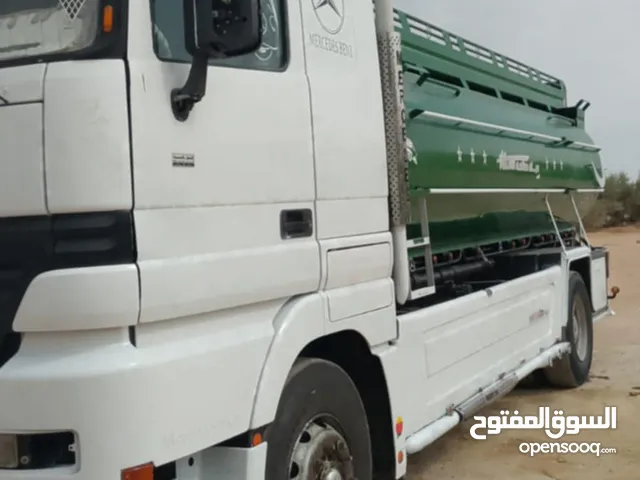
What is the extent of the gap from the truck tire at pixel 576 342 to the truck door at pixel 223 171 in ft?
16.3

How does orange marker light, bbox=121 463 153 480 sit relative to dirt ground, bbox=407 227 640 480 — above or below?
above

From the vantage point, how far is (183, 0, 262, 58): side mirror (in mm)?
2979

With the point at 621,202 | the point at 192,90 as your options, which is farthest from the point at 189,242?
the point at 621,202

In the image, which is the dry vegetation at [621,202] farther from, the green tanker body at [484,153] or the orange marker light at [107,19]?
the orange marker light at [107,19]

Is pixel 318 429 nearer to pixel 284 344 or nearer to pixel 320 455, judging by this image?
pixel 320 455

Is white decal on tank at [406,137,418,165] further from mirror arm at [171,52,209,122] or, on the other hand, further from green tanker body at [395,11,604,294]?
mirror arm at [171,52,209,122]

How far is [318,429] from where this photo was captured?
390cm

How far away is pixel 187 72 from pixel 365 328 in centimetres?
162

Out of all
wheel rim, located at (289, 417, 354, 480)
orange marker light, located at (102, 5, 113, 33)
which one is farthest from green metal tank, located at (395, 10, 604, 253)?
orange marker light, located at (102, 5, 113, 33)

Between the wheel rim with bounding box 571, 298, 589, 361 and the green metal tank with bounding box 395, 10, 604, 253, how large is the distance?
2.49ft

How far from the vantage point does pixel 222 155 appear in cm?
335

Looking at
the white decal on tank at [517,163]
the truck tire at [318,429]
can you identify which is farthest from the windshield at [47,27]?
the white decal on tank at [517,163]

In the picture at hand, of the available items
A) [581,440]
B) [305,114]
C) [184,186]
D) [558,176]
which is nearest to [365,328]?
[305,114]

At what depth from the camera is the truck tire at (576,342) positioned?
826 cm
